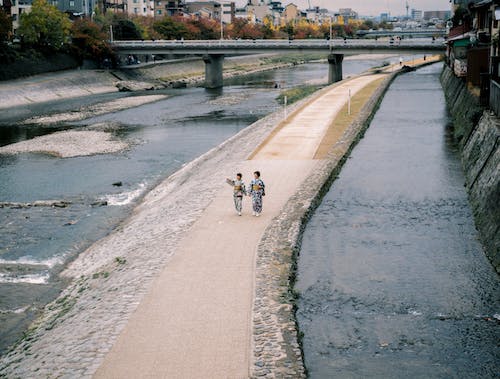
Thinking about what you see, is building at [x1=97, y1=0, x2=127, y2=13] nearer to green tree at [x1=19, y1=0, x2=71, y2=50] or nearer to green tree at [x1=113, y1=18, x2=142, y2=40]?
green tree at [x1=113, y1=18, x2=142, y2=40]

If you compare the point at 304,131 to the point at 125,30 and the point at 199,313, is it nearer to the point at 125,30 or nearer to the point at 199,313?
the point at 199,313

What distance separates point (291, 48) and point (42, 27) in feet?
103

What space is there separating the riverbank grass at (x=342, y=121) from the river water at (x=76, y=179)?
300 inches

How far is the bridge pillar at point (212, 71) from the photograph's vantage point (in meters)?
82.7

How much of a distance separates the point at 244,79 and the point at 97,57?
22.4m

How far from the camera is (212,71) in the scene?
82.9 meters

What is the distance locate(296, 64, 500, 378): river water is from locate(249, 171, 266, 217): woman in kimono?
172 cm

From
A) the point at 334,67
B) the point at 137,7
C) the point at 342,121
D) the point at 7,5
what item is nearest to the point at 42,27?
the point at 7,5

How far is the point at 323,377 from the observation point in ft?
38.4

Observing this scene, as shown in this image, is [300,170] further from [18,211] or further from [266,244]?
[18,211]

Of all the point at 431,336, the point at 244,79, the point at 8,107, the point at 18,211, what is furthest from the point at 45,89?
the point at 431,336

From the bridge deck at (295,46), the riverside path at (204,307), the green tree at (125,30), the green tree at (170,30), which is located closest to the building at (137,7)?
the green tree at (170,30)

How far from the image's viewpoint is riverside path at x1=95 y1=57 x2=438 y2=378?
1080cm

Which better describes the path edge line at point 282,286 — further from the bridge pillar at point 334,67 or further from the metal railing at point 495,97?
the bridge pillar at point 334,67
